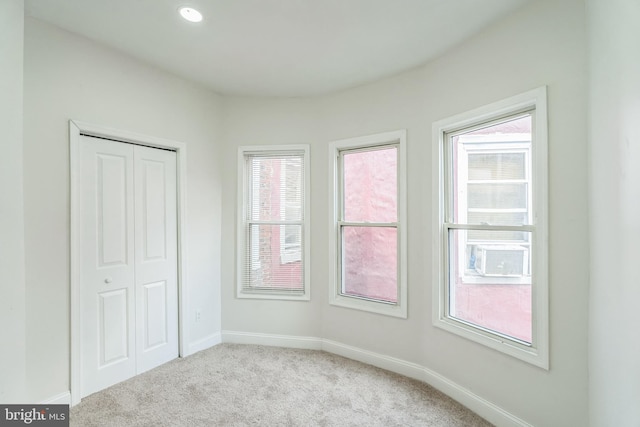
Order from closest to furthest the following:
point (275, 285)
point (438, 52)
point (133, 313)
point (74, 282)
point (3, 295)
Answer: point (3, 295)
point (74, 282)
point (438, 52)
point (133, 313)
point (275, 285)

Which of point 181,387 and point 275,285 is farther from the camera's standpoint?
point 275,285

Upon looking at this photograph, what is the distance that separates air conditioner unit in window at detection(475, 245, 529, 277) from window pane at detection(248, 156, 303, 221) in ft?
6.14

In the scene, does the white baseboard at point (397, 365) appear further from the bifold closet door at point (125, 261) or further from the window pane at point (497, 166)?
the window pane at point (497, 166)

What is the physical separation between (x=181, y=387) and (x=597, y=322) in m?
2.85

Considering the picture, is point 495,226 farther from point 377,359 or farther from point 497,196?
point 377,359

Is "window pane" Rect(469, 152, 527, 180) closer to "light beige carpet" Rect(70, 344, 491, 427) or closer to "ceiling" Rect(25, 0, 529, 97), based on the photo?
"ceiling" Rect(25, 0, 529, 97)

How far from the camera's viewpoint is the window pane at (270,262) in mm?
3631

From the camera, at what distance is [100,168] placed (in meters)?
2.61

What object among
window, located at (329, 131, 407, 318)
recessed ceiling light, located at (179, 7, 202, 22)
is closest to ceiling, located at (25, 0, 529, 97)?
recessed ceiling light, located at (179, 7, 202, 22)

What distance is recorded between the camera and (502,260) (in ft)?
7.43

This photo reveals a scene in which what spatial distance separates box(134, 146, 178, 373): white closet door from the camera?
9.50 ft

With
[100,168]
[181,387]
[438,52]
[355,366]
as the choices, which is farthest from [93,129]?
[355,366]

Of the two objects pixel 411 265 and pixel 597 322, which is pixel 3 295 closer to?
pixel 411 265

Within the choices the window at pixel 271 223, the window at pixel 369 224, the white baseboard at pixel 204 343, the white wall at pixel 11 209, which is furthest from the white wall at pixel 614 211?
the white baseboard at pixel 204 343
